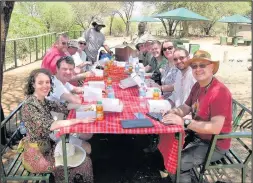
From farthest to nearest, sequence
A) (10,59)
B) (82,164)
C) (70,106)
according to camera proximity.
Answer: (10,59), (70,106), (82,164)

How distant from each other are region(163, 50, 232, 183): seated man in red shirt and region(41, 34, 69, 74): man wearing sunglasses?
98.3 inches

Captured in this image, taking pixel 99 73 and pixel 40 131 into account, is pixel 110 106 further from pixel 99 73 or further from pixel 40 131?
pixel 99 73

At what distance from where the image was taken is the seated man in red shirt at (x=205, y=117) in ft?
8.86

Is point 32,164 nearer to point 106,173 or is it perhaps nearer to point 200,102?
point 106,173

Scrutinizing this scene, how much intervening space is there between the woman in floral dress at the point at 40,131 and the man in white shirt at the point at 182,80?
4.83 ft

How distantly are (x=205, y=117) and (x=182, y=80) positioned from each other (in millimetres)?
1104

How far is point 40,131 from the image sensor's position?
279 centimetres

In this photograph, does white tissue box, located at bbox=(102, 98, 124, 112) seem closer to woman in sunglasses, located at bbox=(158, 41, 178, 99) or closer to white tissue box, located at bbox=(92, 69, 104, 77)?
woman in sunglasses, located at bbox=(158, 41, 178, 99)

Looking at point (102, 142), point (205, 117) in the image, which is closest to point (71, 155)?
point (205, 117)

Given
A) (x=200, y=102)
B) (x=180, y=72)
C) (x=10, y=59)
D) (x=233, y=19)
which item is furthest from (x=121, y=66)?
(x=233, y=19)

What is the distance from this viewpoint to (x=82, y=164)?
9.72ft

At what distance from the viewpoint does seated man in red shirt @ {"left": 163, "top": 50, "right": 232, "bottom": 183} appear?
2.70m

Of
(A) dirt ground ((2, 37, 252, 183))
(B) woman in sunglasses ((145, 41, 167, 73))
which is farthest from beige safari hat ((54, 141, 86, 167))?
(B) woman in sunglasses ((145, 41, 167, 73))

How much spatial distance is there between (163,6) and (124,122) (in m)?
34.4
